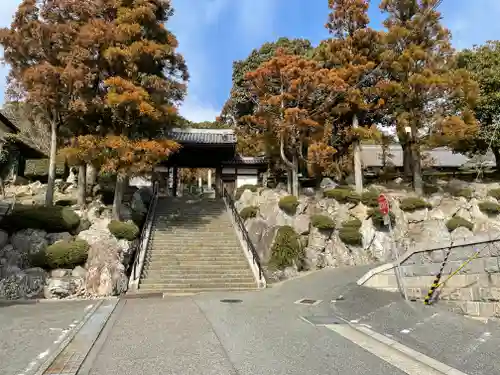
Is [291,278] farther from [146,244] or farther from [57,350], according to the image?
[57,350]

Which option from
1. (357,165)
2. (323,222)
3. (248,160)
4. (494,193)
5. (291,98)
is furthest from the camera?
(248,160)

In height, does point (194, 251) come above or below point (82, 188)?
below

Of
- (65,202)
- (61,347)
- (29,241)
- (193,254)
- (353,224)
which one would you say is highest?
(65,202)

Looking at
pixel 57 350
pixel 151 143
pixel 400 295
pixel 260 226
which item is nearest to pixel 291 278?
pixel 260 226

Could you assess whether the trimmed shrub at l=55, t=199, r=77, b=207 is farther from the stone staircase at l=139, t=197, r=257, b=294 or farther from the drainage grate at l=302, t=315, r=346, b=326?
the drainage grate at l=302, t=315, r=346, b=326

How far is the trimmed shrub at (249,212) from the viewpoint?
20.2 meters

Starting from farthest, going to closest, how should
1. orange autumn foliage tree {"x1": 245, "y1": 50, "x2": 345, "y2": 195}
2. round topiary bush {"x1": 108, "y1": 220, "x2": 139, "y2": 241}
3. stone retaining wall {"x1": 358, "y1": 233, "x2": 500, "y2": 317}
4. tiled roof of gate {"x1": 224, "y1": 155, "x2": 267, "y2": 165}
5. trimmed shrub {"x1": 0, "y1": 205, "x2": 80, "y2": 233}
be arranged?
1. tiled roof of gate {"x1": 224, "y1": 155, "x2": 267, "y2": 165}
2. orange autumn foliage tree {"x1": 245, "y1": 50, "x2": 345, "y2": 195}
3. round topiary bush {"x1": 108, "y1": 220, "x2": 139, "y2": 241}
4. trimmed shrub {"x1": 0, "y1": 205, "x2": 80, "y2": 233}
5. stone retaining wall {"x1": 358, "y1": 233, "x2": 500, "y2": 317}

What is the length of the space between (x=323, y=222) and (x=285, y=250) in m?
2.41

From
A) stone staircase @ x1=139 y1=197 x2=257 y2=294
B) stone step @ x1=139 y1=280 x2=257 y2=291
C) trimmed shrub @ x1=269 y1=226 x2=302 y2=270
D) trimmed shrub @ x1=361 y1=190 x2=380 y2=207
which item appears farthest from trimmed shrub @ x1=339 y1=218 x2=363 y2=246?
stone step @ x1=139 y1=280 x2=257 y2=291

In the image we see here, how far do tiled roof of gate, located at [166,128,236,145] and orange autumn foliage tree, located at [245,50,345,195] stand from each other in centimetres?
630

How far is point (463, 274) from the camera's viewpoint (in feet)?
28.1

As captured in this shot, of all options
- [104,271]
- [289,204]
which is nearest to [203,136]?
[289,204]

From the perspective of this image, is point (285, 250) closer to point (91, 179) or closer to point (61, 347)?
point (61, 347)

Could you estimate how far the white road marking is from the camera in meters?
5.16
